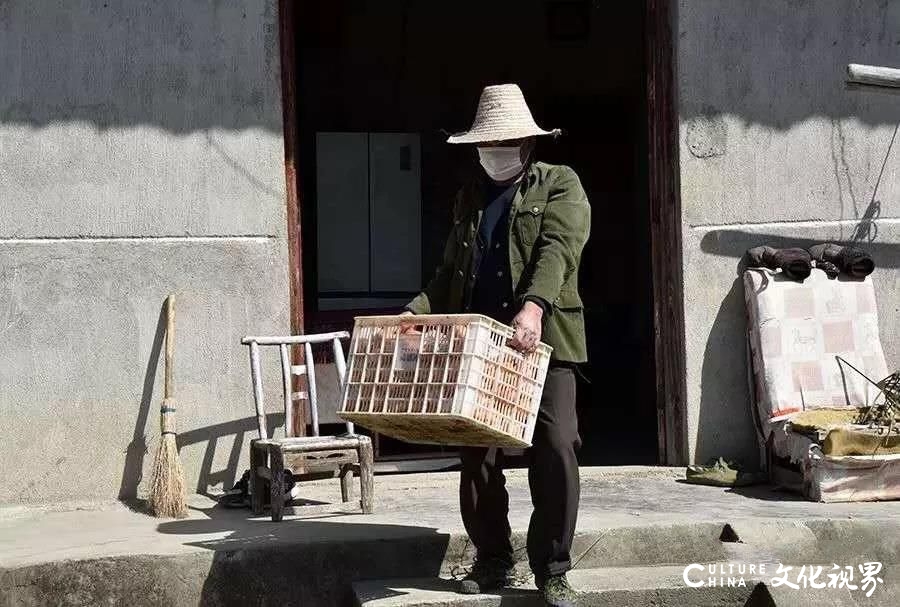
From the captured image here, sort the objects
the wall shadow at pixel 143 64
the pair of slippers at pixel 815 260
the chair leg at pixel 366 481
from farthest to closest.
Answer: the pair of slippers at pixel 815 260, the wall shadow at pixel 143 64, the chair leg at pixel 366 481

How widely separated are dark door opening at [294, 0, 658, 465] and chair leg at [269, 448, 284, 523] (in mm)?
3760

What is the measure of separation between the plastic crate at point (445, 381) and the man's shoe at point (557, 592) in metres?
0.66

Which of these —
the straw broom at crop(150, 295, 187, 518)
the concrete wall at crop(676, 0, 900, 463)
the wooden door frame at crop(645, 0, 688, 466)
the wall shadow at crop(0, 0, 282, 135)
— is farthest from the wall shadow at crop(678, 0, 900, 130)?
the straw broom at crop(150, 295, 187, 518)

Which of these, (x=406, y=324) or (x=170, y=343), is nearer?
(x=406, y=324)

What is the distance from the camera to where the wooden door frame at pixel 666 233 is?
7.71 metres

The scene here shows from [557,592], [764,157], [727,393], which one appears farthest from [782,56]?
[557,592]

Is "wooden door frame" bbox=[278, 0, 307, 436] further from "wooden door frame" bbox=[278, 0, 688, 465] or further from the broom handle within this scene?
the broom handle

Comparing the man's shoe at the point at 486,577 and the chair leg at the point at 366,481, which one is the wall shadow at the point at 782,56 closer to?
the chair leg at the point at 366,481

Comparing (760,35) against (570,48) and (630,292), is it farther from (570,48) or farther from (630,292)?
(630,292)

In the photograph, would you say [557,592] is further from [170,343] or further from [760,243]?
[760,243]

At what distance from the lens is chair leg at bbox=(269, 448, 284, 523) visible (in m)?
6.42

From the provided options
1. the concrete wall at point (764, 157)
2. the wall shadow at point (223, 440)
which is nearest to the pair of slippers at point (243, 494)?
the wall shadow at point (223, 440)

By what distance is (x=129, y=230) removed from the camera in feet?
23.6

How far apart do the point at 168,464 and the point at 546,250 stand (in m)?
2.74
